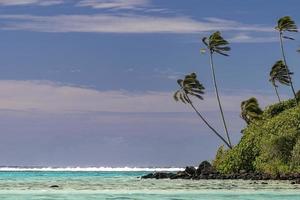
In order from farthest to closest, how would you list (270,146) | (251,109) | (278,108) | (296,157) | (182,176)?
1. (251,109)
2. (278,108)
3. (182,176)
4. (270,146)
5. (296,157)

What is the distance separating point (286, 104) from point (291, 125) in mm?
11561

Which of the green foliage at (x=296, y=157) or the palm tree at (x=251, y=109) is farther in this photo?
the palm tree at (x=251, y=109)

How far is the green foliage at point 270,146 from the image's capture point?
90.1 m

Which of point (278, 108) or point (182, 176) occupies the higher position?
point (278, 108)

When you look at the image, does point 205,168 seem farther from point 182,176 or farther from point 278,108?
point 278,108

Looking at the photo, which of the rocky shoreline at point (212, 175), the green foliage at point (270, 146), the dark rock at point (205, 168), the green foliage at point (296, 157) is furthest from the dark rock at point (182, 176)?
the green foliage at point (296, 157)

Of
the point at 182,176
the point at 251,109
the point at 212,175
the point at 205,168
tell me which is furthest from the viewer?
the point at 251,109

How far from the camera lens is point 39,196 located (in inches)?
2245

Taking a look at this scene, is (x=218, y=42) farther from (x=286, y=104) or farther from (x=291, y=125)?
(x=291, y=125)

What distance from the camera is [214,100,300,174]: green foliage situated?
90.1 m

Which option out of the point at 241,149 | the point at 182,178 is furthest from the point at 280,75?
the point at 182,178

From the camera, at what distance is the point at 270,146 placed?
304 feet

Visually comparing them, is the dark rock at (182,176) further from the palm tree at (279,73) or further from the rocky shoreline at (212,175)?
the palm tree at (279,73)

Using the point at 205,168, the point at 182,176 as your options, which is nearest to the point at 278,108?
the point at 205,168
